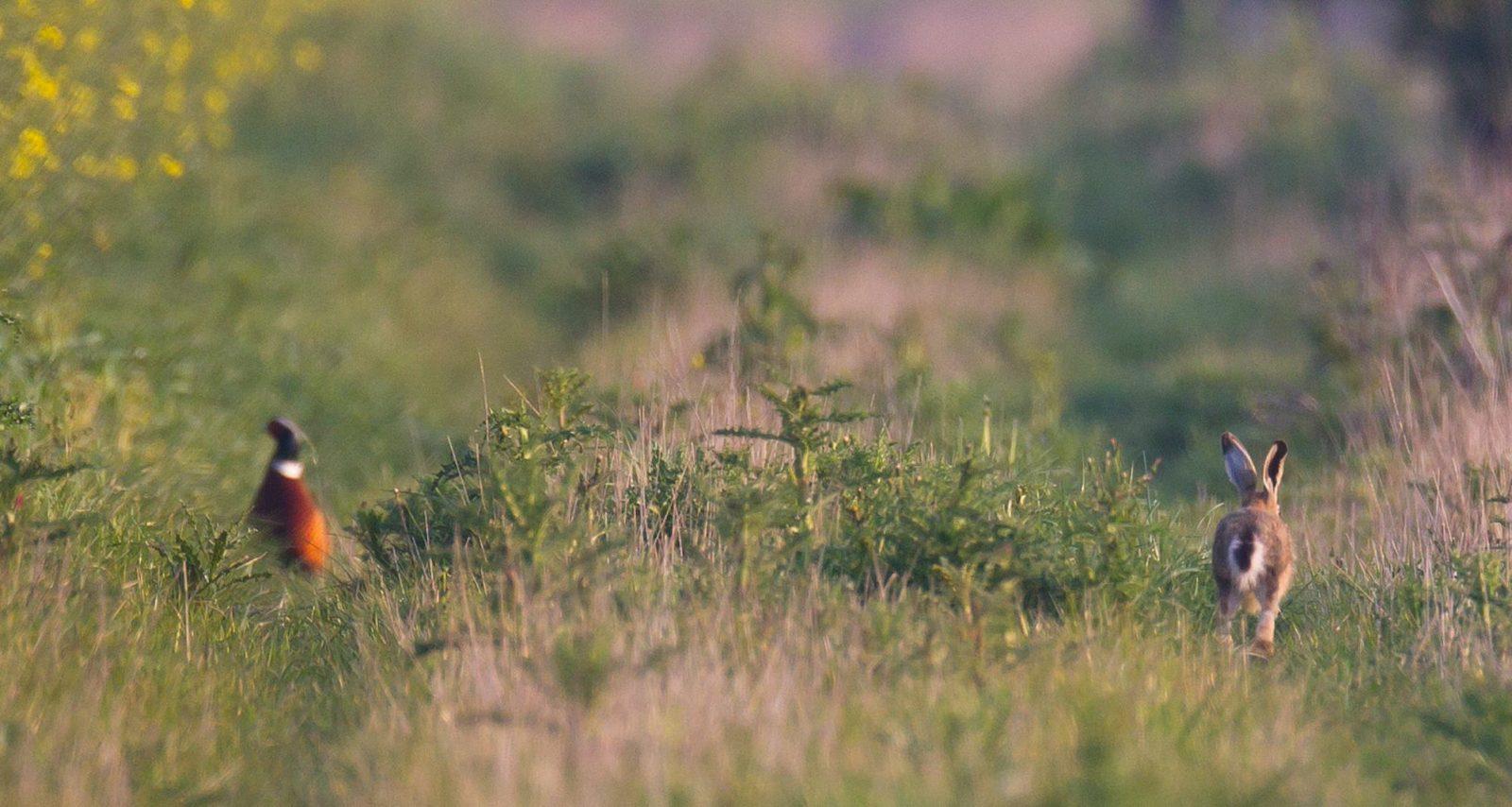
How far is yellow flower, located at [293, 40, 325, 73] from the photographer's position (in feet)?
42.5

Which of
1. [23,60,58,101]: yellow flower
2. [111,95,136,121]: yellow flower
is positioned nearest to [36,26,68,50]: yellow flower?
[23,60,58,101]: yellow flower

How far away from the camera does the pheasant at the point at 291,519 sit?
6.49 m

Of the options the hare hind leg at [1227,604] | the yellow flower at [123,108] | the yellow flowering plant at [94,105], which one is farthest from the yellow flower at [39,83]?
the hare hind leg at [1227,604]

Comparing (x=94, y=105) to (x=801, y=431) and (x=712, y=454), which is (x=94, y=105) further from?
(x=801, y=431)

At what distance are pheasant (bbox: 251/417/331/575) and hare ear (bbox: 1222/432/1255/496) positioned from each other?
350 cm

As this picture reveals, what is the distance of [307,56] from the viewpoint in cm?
1337

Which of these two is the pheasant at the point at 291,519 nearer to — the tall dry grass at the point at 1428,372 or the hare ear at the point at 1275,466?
the hare ear at the point at 1275,466

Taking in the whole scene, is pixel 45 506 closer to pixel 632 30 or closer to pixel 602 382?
pixel 602 382

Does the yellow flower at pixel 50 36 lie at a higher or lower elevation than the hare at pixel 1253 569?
higher

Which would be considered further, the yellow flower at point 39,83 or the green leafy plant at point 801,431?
the yellow flower at point 39,83

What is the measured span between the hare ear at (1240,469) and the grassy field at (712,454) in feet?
0.99

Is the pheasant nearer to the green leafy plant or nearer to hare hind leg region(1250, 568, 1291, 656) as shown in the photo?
the green leafy plant

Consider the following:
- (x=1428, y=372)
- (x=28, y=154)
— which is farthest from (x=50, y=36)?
(x=1428, y=372)

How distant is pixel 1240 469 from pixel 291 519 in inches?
149
